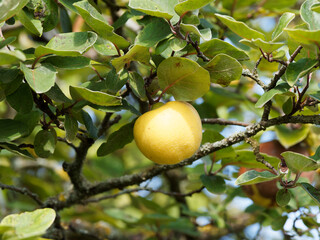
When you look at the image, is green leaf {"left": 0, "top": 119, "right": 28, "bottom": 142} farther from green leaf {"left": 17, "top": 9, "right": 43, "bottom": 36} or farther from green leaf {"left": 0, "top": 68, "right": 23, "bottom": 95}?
green leaf {"left": 17, "top": 9, "right": 43, "bottom": 36}

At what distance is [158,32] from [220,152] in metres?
0.56

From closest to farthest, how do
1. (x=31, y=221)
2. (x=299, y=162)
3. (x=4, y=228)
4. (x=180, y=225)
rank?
(x=4, y=228), (x=31, y=221), (x=299, y=162), (x=180, y=225)

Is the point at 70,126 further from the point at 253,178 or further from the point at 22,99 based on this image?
the point at 253,178

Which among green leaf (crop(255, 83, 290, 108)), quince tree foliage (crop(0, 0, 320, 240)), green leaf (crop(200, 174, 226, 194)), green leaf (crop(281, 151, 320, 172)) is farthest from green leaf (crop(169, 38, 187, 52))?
green leaf (crop(200, 174, 226, 194))

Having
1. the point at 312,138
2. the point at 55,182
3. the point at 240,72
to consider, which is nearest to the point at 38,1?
the point at 240,72

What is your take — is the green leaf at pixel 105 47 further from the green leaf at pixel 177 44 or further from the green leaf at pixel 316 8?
the green leaf at pixel 316 8

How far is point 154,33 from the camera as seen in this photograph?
1.01 m

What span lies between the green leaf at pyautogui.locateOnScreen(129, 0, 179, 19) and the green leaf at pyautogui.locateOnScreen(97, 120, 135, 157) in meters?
0.34

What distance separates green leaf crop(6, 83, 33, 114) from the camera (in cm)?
105

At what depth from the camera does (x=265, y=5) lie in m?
2.05

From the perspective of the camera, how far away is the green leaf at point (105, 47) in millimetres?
1018

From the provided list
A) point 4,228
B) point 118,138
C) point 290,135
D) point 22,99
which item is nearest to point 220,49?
point 118,138

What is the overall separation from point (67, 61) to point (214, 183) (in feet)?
→ 2.11

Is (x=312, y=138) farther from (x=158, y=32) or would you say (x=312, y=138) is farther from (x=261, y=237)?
(x=158, y=32)
